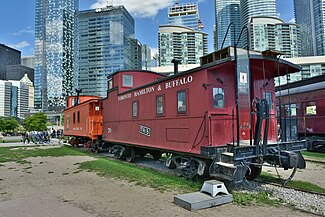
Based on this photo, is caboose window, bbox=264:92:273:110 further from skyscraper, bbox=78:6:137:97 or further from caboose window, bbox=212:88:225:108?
skyscraper, bbox=78:6:137:97

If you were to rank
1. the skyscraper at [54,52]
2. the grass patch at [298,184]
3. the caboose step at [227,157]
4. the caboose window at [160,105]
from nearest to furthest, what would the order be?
the caboose step at [227,157] < the grass patch at [298,184] < the caboose window at [160,105] < the skyscraper at [54,52]

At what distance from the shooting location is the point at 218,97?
283 inches

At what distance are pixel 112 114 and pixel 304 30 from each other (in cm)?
8274

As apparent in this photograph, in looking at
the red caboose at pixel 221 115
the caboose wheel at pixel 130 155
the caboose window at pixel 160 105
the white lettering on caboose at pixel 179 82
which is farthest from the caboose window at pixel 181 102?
the caboose wheel at pixel 130 155

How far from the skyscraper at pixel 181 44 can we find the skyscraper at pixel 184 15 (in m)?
69.3

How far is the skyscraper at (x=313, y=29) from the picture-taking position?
70.1 meters

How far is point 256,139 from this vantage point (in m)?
6.46

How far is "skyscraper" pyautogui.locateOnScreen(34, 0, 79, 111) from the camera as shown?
380ft

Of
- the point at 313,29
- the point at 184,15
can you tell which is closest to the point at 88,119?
the point at 313,29

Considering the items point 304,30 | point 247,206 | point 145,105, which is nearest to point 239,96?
point 247,206

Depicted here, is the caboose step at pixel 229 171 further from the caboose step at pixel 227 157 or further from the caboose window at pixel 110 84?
the caboose window at pixel 110 84

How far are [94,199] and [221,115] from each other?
392 cm

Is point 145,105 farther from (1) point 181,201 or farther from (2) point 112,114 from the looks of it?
(1) point 181,201

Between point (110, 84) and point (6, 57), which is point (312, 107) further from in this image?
point (6, 57)
